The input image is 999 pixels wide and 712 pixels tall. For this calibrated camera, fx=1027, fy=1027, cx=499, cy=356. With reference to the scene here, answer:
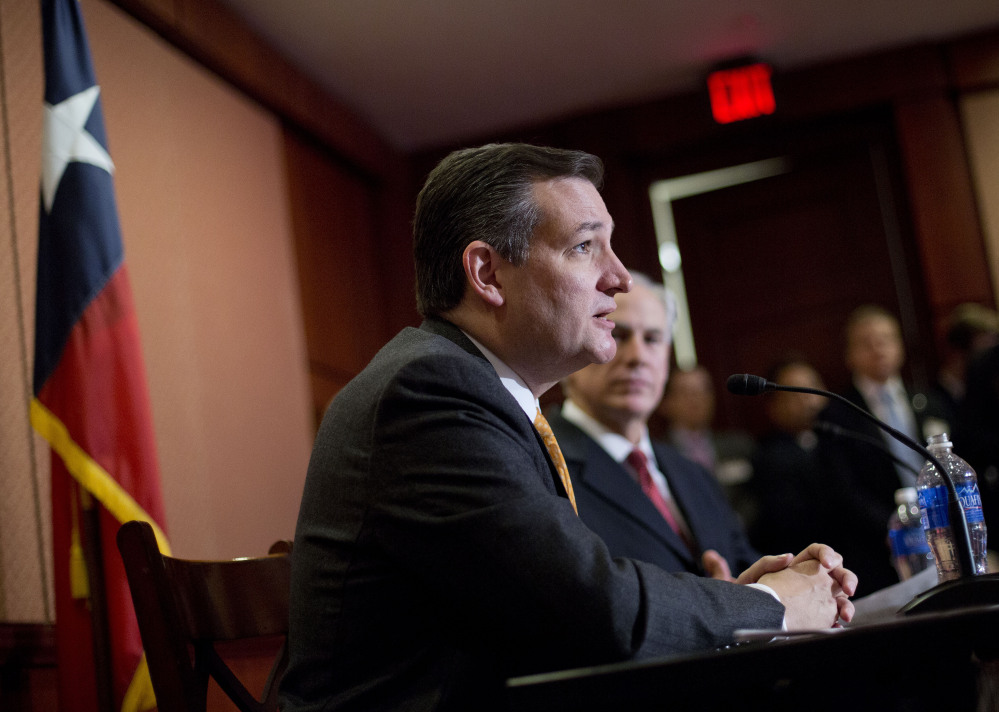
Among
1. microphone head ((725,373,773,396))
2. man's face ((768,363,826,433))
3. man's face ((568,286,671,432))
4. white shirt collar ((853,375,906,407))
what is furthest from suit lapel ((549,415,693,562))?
man's face ((768,363,826,433))

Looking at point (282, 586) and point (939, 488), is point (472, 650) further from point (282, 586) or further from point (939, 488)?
point (939, 488)

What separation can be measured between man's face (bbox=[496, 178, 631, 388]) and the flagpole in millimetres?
1377

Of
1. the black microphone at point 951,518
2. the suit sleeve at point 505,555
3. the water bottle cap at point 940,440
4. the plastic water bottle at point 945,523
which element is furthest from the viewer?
the water bottle cap at point 940,440

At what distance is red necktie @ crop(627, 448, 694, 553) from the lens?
9.25ft

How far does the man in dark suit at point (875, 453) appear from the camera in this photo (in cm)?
394

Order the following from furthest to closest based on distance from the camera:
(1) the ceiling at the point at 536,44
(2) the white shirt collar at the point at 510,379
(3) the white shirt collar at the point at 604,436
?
1. (1) the ceiling at the point at 536,44
2. (3) the white shirt collar at the point at 604,436
3. (2) the white shirt collar at the point at 510,379

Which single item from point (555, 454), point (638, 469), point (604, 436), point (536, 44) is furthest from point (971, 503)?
point (536, 44)

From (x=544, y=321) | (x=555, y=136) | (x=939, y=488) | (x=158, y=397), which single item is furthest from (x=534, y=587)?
(x=555, y=136)

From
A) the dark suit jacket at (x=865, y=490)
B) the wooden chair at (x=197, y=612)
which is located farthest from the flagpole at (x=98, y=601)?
the dark suit jacket at (x=865, y=490)

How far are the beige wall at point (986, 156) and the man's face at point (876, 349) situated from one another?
4.71 feet

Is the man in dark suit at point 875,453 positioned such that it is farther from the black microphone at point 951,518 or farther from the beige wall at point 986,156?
the black microphone at point 951,518

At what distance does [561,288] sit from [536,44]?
12.2ft

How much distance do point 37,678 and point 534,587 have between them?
2070 mm

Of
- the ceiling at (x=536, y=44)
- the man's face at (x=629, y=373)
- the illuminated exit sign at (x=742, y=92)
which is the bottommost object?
the man's face at (x=629, y=373)
